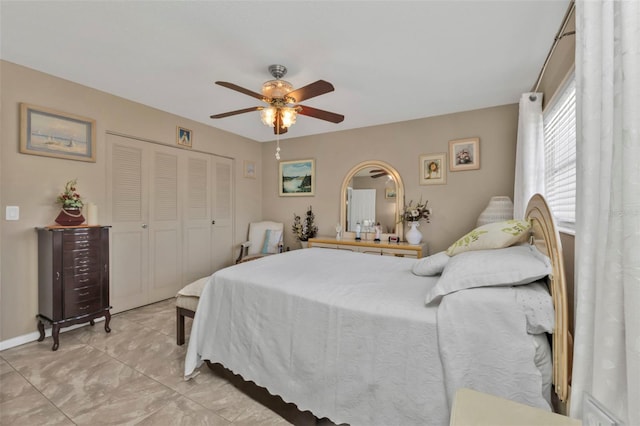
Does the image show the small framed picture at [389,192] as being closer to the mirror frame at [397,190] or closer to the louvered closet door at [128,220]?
the mirror frame at [397,190]

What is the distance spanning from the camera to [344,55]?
7.77 ft

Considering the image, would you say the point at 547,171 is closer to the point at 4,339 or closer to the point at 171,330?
the point at 171,330

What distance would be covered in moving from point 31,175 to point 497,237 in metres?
3.94

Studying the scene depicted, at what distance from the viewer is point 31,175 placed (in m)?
2.68

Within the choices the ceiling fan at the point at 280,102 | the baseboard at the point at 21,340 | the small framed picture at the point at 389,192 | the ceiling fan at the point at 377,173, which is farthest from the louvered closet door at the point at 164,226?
the small framed picture at the point at 389,192

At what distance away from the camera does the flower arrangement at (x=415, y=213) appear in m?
3.93

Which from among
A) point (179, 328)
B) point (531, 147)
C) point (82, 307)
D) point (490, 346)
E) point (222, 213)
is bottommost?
point (179, 328)

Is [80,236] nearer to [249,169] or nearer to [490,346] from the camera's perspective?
[249,169]

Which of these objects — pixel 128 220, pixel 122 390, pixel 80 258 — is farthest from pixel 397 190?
pixel 80 258

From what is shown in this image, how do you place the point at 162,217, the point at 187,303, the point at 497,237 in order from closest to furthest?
the point at 497,237 < the point at 187,303 < the point at 162,217

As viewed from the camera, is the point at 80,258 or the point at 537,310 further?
the point at 80,258

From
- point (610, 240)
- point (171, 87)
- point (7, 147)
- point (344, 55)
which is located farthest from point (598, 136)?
point (7, 147)

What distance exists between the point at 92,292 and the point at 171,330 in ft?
2.77

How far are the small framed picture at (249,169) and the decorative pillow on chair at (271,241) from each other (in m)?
1.07
